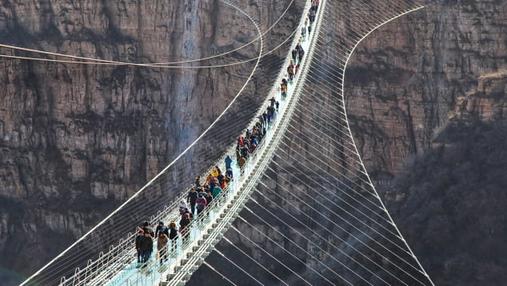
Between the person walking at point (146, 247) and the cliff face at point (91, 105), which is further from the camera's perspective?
the cliff face at point (91, 105)

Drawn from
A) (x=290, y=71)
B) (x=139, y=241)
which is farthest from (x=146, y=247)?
(x=290, y=71)

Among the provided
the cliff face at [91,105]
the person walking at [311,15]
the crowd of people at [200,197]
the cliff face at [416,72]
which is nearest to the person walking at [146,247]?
the crowd of people at [200,197]

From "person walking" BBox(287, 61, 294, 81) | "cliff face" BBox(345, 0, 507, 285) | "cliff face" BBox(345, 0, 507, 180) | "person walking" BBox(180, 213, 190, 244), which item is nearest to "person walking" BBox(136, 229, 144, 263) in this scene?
"person walking" BBox(180, 213, 190, 244)

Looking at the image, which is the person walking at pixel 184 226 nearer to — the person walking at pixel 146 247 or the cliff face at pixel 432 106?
the person walking at pixel 146 247

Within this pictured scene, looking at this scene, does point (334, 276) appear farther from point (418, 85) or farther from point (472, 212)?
point (418, 85)

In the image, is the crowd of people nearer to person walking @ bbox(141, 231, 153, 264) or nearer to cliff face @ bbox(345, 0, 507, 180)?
person walking @ bbox(141, 231, 153, 264)
